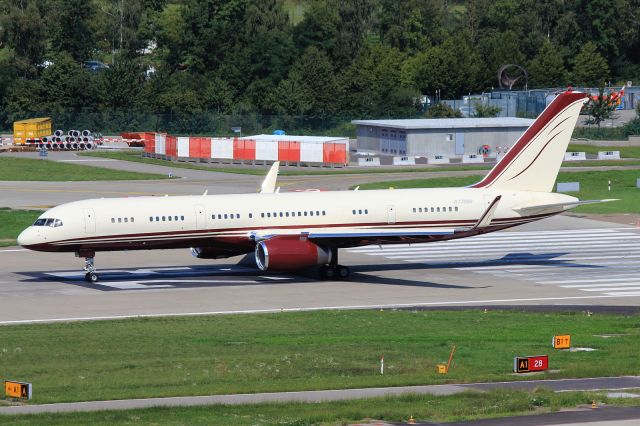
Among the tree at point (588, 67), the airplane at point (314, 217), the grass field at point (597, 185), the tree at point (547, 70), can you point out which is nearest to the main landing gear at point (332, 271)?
the airplane at point (314, 217)

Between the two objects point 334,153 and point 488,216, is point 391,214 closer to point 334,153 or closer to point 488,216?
point 488,216

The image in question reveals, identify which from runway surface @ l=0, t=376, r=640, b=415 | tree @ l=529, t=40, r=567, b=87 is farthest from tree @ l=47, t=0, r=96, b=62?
runway surface @ l=0, t=376, r=640, b=415

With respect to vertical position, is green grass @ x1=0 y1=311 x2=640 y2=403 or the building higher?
the building

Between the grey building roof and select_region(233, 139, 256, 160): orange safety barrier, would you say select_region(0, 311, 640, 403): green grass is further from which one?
the grey building roof

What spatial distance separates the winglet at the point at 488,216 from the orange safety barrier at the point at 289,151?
64571 millimetres

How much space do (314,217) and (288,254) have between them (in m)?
3.61

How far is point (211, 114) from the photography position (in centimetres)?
16612

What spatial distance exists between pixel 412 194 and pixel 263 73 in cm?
12715

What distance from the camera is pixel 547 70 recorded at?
18762 cm

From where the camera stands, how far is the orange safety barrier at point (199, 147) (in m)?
124

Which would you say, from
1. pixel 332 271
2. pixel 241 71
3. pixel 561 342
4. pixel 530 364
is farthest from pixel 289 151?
pixel 530 364

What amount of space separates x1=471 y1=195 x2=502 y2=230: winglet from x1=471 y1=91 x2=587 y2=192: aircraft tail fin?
465 cm

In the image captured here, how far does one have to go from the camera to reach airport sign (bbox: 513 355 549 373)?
35.2 metres

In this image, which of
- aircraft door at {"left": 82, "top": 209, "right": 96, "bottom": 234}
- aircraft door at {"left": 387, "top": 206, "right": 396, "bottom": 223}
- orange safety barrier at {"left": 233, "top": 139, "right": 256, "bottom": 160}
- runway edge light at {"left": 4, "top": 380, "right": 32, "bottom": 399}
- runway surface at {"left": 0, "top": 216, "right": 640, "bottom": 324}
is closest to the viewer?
runway edge light at {"left": 4, "top": 380, "right": 32, "bottom": 399}
